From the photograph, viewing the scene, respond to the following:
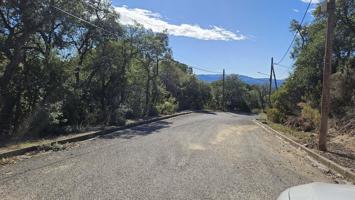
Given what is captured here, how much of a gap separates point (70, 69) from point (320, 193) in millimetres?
18576

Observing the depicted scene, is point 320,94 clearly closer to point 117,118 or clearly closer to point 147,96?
point 117,118

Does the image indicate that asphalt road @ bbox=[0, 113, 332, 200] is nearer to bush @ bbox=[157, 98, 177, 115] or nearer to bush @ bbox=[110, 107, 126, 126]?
bush @ bbox=[110, 107, 126, 126]

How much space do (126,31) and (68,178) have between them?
75.6 ft

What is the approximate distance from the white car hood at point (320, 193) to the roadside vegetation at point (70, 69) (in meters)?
11.9

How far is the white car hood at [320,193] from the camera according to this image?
269 centimetres

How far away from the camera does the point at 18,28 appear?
1800 cm

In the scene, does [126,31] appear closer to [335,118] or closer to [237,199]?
[335,118]

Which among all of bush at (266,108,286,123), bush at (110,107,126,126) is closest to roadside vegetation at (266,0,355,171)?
bush at (266,108,286,123)

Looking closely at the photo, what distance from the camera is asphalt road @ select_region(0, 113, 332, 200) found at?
7.13m

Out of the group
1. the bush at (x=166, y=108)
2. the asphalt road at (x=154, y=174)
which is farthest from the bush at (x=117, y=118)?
the bush at (x=166, y=108)

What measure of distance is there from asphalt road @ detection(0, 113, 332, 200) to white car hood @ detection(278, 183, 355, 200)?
398 cm

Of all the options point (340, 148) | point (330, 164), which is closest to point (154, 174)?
point (330, 164)

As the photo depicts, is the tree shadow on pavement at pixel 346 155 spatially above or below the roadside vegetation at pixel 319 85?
below

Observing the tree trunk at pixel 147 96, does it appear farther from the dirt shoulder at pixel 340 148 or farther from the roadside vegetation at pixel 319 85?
the dirt shoulder at pixel 340 148
